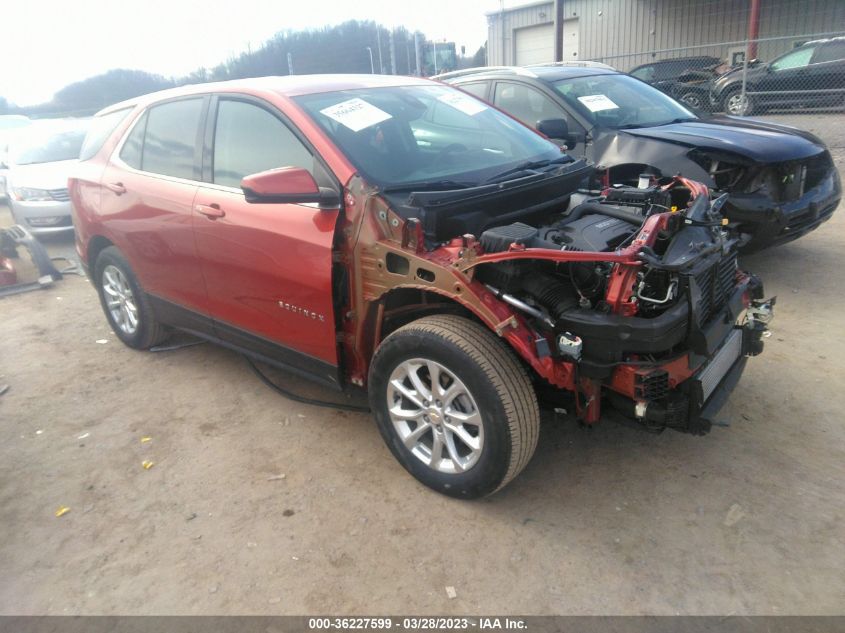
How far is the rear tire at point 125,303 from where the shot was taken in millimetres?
4395

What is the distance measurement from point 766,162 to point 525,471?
3.14 metres

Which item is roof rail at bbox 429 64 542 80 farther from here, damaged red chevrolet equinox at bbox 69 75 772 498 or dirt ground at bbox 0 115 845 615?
dirt ground at bbox 0 115 845 615

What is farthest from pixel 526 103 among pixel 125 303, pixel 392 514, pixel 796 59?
pixel 796 59

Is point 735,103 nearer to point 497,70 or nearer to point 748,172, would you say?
point 497,70

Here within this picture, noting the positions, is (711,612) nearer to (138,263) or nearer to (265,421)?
(265,421)

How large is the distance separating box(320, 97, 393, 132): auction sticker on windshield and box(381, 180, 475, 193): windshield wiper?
47cm

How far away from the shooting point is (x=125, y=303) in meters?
4.61

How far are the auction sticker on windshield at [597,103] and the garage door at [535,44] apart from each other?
19.1 metres

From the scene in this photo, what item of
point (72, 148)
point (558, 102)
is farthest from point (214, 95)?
point (72, 148)

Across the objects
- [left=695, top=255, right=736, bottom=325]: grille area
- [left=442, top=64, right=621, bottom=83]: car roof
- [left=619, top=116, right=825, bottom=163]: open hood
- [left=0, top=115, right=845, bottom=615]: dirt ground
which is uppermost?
[left=442, top=64, right=621, bottom=83]: car roof

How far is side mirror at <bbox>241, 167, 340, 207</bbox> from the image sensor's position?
2.79m

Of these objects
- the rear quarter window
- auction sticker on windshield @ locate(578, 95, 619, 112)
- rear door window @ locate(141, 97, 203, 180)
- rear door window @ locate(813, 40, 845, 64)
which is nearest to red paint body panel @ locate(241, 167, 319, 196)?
rear door window @ locate(141, 97, 203, 180)

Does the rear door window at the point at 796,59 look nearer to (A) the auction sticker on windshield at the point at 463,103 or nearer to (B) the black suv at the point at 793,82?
(B) the black suv at the point at 793,82

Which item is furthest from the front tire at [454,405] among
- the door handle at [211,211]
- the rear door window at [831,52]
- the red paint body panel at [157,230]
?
the rear door window at [831,52]
